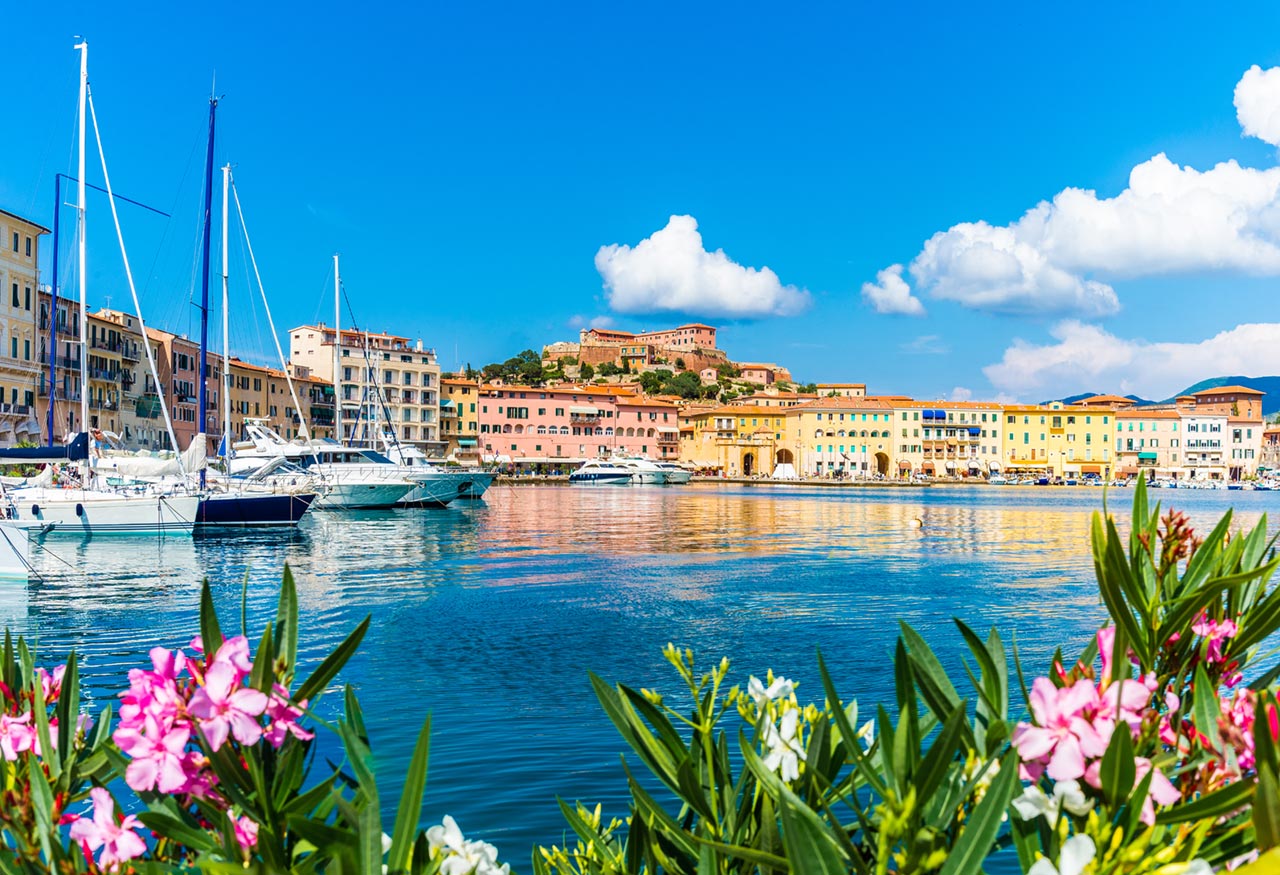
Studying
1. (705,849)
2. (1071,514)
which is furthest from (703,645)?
(1071,514)

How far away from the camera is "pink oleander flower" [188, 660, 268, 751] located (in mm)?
1657

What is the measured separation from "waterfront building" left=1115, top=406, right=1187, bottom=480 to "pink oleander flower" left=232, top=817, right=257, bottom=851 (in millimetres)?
122649

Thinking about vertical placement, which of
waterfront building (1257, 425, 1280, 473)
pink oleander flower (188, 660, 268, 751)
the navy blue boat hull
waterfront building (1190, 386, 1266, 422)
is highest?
waterfront building (1190, 386, 1266, 422)

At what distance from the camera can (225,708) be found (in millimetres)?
1696

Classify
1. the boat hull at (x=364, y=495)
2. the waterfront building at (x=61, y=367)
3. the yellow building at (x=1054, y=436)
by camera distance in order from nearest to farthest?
the boat hull at (x=364, y=495)
the waterfront building at (x=61, y=367)
the yellow building at (x=1054, y=436)

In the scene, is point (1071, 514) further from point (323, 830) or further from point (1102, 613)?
point (323, 830)

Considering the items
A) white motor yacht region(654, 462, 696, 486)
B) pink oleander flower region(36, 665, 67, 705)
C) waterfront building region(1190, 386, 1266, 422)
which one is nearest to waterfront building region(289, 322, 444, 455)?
white motor yacht region(654, 462, 696, 486)

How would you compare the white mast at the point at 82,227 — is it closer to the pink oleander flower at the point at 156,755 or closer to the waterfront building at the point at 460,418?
the pink oleander flower at the point at 156,755

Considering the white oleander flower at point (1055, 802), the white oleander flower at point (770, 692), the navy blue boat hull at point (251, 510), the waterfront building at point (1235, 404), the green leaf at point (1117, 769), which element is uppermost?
the waterfront building at point (1235, 404)

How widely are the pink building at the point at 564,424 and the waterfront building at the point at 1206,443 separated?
62230 mm

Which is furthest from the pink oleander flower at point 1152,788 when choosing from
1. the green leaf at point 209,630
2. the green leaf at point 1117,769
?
the green leaf at point 209,630

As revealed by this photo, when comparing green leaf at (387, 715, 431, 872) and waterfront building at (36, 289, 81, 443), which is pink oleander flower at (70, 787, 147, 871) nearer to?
green leaf at (387, 715, 431, 872)

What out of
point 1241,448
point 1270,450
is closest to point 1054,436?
point 1241,448

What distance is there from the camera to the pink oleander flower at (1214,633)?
213 centimetres
